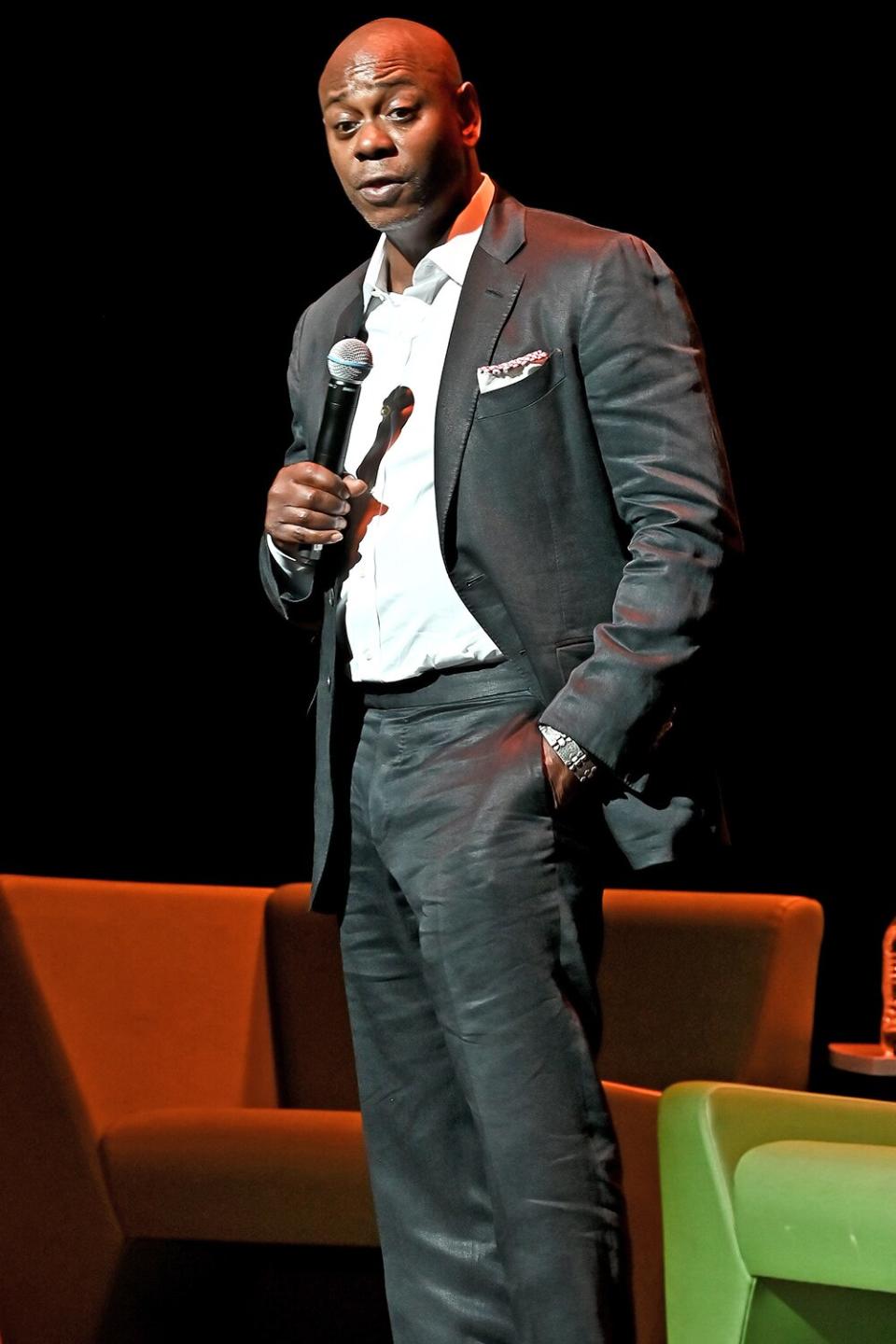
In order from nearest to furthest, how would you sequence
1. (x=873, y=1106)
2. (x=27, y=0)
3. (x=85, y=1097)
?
(x=873, y=1106)
(x=85, y=1097)
(x=27, y=0)

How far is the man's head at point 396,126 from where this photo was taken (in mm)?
1672

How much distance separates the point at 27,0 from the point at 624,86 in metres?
1.18

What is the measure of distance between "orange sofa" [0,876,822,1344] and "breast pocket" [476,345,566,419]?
1.21m

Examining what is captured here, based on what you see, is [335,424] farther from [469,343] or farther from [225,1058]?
[225,1058]

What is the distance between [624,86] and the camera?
10.3ft

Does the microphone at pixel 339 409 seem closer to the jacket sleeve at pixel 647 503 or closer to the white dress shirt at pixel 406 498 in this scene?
the white dress shirt at pixel 406 498

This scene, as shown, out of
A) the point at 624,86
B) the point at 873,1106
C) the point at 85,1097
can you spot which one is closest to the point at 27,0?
the point at 624,86

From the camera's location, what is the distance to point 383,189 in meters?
1.68

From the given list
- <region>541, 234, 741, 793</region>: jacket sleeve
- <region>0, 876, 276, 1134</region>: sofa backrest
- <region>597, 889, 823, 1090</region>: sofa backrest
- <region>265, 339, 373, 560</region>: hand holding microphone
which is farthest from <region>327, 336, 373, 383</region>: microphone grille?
<region>597, 889, 823, 1090</region>: sofa backrest

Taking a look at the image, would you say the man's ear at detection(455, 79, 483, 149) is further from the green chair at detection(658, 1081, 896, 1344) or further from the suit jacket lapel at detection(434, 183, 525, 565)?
the green chair at detection(658, 1081, 896, 1344)

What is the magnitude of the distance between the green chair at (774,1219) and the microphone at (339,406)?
776 millimetres

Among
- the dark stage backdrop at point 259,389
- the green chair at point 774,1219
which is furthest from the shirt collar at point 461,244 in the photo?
the dark stage backdrop at point 259,389

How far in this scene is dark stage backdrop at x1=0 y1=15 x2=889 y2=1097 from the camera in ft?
10.3

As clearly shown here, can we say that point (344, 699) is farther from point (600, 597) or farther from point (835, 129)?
point (835, 129)
